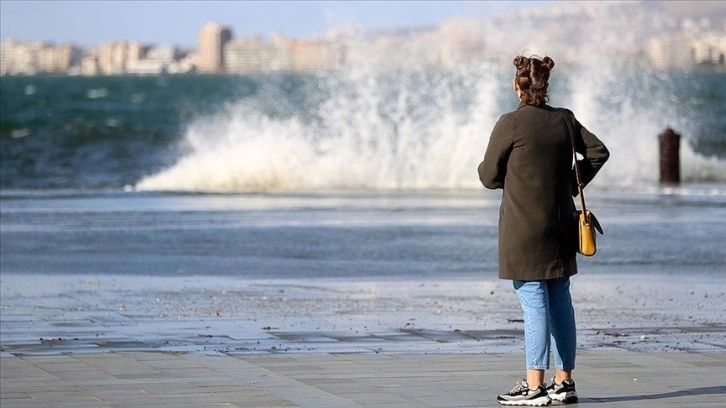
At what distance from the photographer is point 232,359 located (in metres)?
8.91

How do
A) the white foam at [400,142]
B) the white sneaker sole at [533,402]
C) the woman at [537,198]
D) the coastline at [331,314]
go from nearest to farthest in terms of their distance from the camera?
the white sneaker sole at [533,402] → the woman at [537,198] → the coastline at [331,314] → the white foam at [400,142]

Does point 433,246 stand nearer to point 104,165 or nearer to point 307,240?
point 307,240

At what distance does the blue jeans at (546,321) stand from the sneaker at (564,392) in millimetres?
92

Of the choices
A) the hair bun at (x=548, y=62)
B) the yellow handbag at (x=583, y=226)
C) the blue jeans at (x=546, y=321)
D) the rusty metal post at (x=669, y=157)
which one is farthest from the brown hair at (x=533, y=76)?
the rusty metal post at (x=669, y=157)

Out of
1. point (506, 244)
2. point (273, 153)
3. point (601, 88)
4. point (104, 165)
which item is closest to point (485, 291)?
point (506, 244)

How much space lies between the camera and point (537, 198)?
297 inches

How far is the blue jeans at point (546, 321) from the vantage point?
760 cm

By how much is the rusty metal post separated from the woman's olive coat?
22.0 m

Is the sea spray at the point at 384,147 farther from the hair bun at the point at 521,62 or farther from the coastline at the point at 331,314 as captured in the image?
the hair bun at the point at 521,62

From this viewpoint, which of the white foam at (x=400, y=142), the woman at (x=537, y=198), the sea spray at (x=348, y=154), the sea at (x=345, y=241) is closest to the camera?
the woman at (x=537, y=198)

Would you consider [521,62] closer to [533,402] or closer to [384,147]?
[533,402]

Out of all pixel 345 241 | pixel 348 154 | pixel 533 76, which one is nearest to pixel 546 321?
pixel 533 76

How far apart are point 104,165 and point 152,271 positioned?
102 ft

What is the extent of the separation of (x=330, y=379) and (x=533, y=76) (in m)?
1.83
